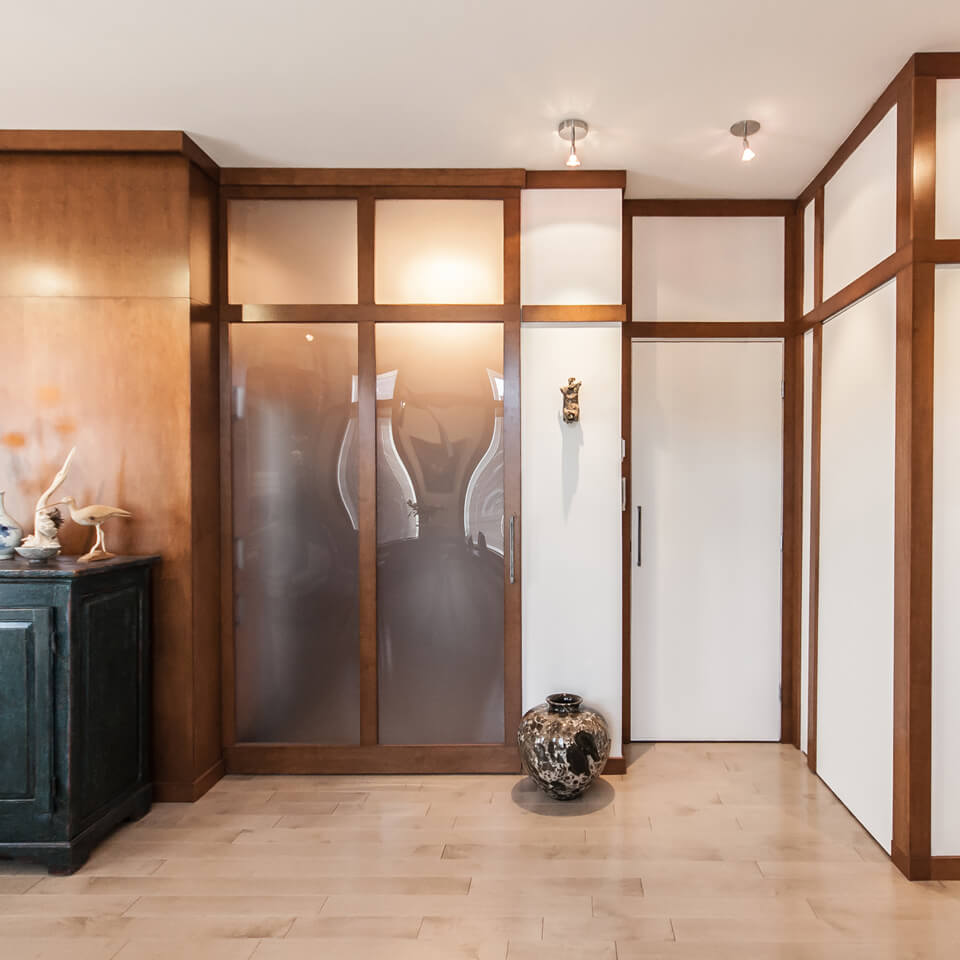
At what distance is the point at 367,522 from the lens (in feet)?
11.2

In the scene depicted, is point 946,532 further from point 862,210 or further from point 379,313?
point 379,313

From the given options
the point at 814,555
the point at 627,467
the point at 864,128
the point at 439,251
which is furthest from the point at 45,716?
the point at 864,128

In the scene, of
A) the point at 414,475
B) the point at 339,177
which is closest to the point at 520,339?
the point at 414,475

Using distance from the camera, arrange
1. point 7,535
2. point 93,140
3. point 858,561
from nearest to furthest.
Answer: point 7,535, point 858,561, point 93,140

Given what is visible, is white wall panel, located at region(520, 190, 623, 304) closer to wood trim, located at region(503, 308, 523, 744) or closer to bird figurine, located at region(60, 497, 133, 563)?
wood trim, located at region(503, 308, 523, 744)

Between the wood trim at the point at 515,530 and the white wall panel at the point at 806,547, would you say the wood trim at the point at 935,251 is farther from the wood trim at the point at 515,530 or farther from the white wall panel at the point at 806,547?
the wood trim at the point at 515,530

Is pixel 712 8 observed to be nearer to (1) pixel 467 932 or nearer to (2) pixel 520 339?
(2) pixel 520 339

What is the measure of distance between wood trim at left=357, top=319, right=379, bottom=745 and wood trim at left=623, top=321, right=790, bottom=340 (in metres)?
1.36

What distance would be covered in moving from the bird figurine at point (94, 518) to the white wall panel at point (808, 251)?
332 centimetres

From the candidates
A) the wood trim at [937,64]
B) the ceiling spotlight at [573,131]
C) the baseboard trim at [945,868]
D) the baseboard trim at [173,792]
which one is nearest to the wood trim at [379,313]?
the ceiling spotlight at [573,131]

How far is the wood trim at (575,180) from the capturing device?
3.38m

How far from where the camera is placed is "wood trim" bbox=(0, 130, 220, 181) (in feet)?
9.84

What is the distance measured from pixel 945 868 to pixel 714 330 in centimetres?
250

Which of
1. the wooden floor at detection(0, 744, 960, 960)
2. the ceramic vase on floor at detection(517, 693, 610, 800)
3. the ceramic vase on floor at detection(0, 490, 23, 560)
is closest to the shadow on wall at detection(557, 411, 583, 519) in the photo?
the ceramic vase on floor at detection(517, 693, 610, 800)
